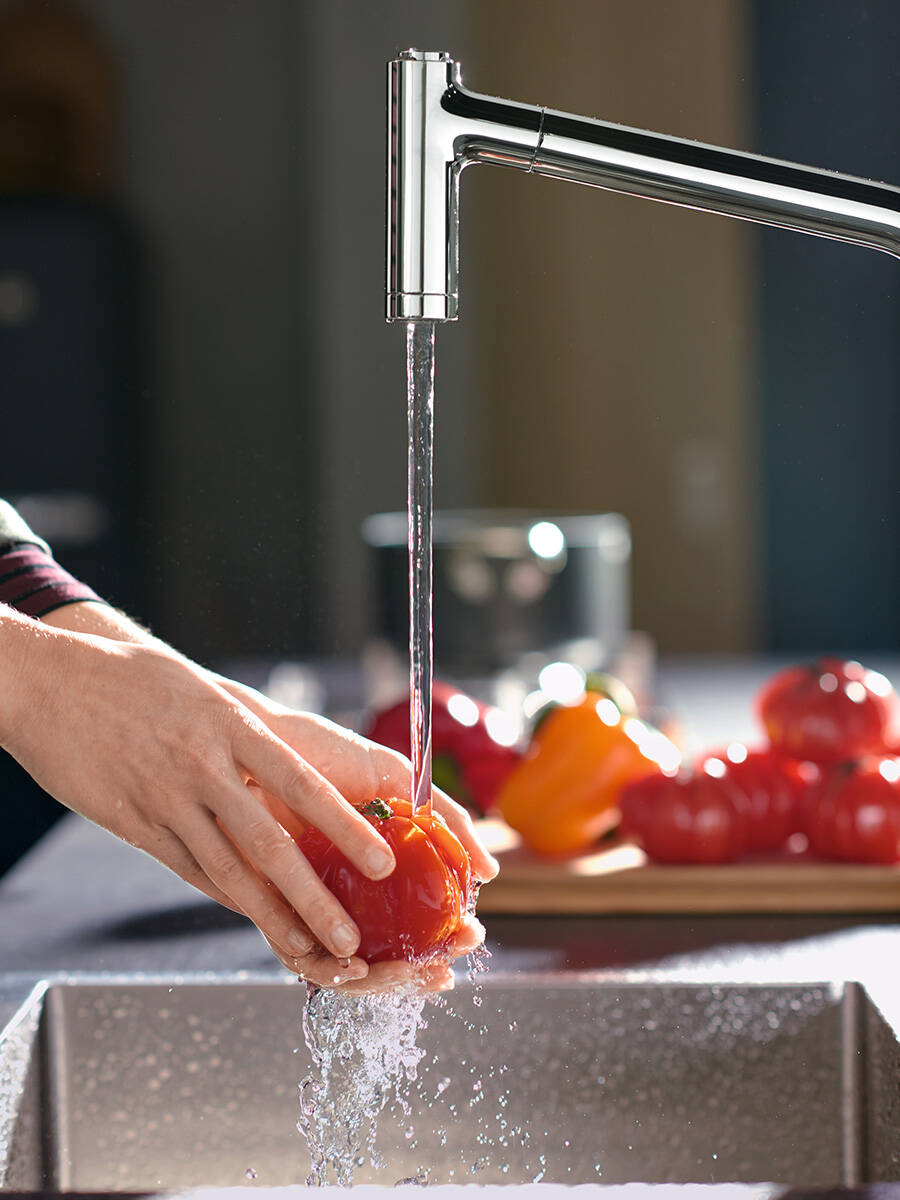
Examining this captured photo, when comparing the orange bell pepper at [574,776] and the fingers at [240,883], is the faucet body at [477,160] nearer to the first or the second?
the fingers at [240,883]

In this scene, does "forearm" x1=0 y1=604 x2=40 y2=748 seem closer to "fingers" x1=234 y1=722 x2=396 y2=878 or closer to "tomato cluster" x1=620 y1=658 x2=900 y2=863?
"fingers" x1=234 y1=722 x2=396 y2=878

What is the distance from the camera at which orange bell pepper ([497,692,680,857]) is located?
1.04 metres

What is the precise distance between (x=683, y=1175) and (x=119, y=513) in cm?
299

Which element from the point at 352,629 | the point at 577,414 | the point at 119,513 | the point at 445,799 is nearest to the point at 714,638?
the point at 577,414

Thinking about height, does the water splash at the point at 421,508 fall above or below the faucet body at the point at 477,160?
below

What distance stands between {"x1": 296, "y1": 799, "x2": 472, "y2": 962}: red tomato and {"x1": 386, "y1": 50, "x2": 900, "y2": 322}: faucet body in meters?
0.23

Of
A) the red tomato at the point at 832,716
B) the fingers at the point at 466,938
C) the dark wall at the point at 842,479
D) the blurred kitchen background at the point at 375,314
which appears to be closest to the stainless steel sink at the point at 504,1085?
the fingers at the point at 466,938

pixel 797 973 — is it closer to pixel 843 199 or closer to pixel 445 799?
pixel 445 799

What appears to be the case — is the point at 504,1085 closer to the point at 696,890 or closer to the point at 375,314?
the point at 696,890

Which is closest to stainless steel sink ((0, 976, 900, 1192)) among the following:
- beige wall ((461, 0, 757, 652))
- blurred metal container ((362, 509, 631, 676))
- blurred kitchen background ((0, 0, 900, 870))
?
blurred metal container ((362, 509, 631, 676))

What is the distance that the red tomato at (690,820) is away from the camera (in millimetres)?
986

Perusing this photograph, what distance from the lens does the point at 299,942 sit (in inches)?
25.6

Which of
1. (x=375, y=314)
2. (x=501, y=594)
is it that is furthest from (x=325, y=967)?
(x=375, y=314)

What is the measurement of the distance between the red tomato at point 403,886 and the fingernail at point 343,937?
22 millimetres
